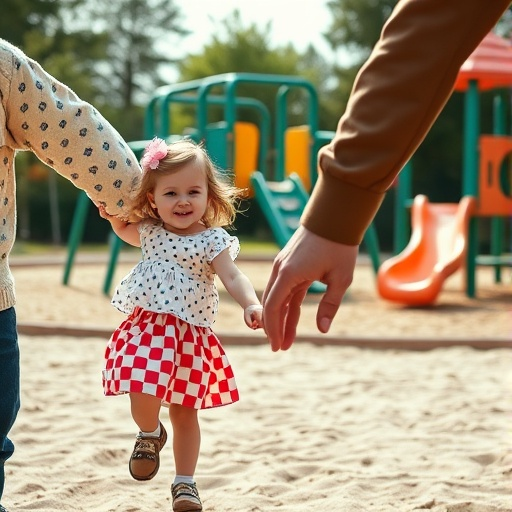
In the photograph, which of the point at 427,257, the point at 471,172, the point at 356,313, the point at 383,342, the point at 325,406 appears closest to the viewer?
the point at 325,406

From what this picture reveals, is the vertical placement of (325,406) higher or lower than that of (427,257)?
higher

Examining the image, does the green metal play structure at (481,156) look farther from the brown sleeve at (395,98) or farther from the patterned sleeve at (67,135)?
the brown sleeve at (395,98)

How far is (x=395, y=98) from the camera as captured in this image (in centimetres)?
144

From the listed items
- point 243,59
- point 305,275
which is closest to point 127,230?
point 305,275

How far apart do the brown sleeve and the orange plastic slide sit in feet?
25.8

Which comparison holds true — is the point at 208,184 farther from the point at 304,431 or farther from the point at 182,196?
the point at 304,431

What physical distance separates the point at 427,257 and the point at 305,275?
8.85 meters

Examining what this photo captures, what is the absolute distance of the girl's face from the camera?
271 cm

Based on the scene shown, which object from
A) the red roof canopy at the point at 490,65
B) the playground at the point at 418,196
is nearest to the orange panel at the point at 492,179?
the playground at the point at 418,196

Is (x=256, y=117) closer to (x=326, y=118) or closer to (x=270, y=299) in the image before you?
(x=326, y=118)

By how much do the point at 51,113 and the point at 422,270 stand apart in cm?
780

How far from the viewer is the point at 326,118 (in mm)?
32531

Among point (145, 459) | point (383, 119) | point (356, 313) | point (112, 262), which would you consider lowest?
point (356, 313)

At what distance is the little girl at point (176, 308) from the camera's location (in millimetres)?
2689
